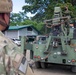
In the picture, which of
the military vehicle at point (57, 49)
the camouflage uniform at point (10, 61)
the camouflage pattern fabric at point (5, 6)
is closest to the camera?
the camouflage uniform at point (10, 61)

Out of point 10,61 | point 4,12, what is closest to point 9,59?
point 10,61

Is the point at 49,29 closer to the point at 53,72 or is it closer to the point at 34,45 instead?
the point at 34,45

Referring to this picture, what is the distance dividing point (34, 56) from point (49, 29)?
1771mm

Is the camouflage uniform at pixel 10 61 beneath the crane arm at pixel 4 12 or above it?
beneath

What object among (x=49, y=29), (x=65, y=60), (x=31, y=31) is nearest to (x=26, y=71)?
→ (x=65, y=60)

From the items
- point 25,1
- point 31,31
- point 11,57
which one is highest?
point 25,1

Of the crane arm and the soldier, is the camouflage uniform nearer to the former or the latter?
the soldier

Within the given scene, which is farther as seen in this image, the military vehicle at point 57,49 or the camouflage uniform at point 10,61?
the military vehicle at point 57,49

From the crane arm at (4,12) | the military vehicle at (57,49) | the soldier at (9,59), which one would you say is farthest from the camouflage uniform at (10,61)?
the military vehicle at (57,49)

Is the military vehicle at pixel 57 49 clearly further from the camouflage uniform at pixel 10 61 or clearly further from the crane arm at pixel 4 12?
the camouflage uniform at pixel 10 61

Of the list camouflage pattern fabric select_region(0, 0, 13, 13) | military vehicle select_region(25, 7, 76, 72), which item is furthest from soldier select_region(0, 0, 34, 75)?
military vehicle select_region(25, 7, 76, 72)

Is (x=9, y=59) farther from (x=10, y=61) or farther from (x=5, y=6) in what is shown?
(x=5, y=6)

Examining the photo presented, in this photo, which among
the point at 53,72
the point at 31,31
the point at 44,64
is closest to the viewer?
the point at 53,72

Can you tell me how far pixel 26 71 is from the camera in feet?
4.33
